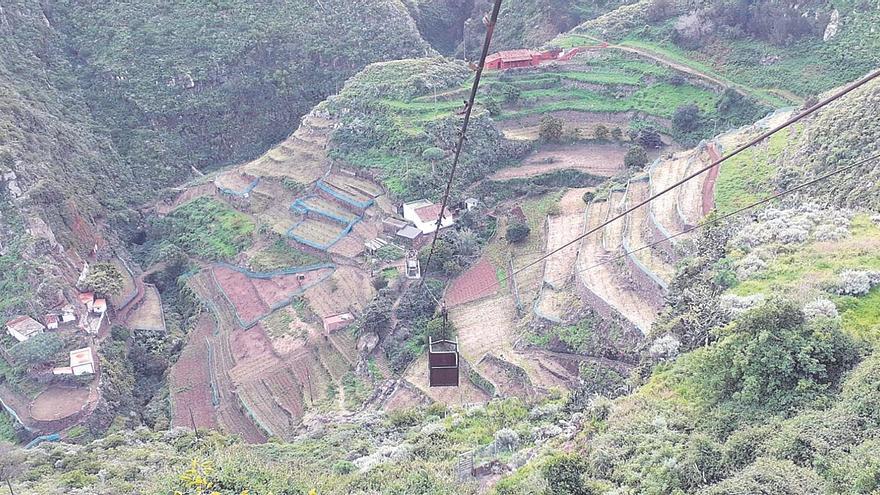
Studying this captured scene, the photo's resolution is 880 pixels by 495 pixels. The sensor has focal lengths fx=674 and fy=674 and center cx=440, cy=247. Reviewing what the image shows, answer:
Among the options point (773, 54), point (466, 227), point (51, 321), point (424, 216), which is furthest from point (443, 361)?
point (773, 54)

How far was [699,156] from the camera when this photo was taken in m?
35.7

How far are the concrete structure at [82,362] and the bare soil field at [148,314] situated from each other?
15.6 feet

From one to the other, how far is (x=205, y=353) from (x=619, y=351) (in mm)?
21274

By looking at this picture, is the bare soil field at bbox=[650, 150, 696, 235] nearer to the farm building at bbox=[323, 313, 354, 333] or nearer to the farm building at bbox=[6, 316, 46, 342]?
the farm building at bbox=[323, 313, 354, 333]

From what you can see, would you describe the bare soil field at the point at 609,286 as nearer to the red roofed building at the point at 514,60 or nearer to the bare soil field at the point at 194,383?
the red roofed building at the point at 514,60

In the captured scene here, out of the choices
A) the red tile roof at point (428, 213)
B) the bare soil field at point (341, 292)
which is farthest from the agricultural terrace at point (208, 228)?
the red tile roof at point (428, 213)

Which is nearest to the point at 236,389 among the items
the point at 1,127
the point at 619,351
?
the point at 619,351

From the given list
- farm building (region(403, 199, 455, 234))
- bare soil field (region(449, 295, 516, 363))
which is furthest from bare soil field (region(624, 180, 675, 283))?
farm building (region(403, 199, 455, 234))

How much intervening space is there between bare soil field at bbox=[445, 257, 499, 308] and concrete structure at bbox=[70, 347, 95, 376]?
1713cm

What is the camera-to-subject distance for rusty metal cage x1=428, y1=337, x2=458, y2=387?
1695 centimetres

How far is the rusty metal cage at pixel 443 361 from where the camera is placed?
55.6ft

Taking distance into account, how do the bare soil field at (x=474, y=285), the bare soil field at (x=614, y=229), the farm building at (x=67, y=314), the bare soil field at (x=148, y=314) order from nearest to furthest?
1. the bare soil field at (x=614, y=229)
2. the farm building at (x=67, y=314)
3. the bare soil field at (x=474, y=285)
4. the bare soil field at (x=148, y=314)

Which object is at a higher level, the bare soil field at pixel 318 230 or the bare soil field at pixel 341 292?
the bare soil field at pixel 318 230

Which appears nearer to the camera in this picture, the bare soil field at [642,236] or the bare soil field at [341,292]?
the bare soil field at [642,236]
